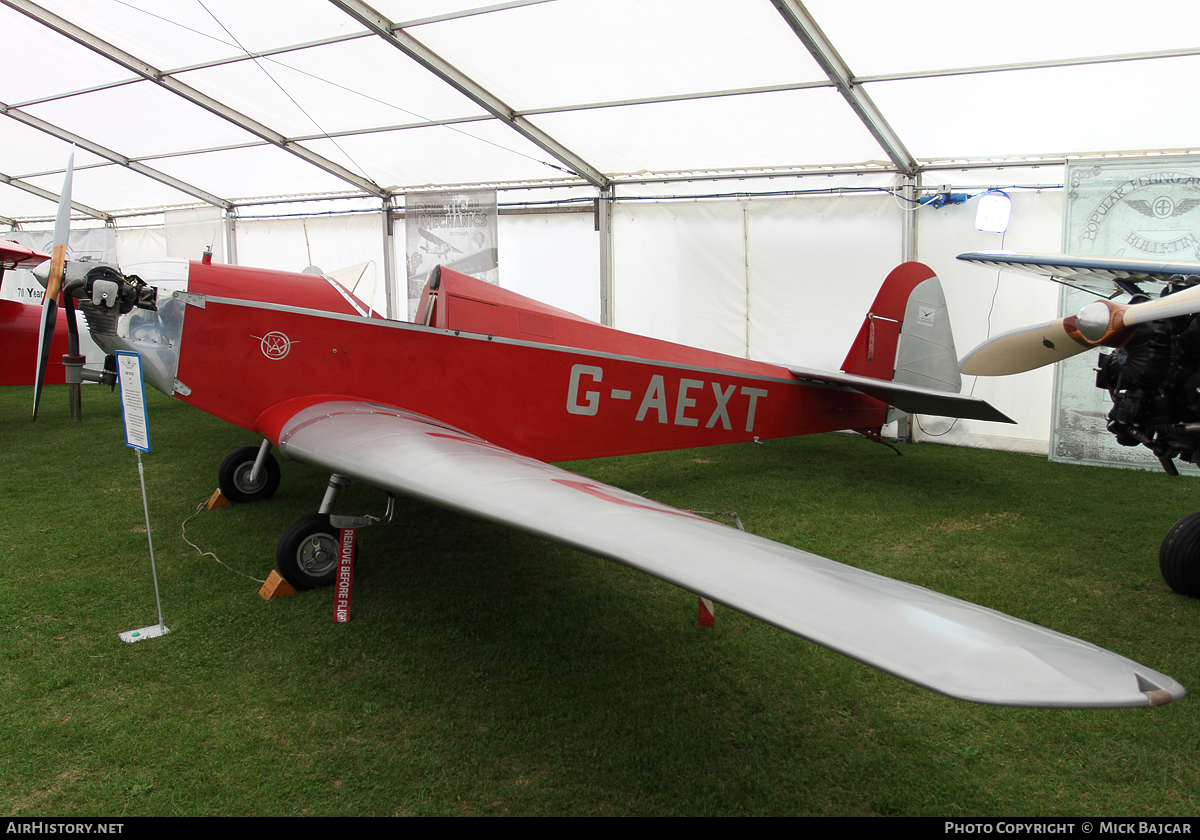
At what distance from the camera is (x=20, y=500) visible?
197 inches

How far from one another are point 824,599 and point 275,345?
145 inches

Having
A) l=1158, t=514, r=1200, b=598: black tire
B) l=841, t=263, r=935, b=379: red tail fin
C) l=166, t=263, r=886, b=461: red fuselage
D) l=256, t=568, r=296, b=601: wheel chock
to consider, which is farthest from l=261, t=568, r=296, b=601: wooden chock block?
l=841, t=263, r=935, b=379: red tail fin

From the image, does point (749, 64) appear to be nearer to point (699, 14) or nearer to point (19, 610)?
point (699, 14)

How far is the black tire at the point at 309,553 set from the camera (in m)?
3.51

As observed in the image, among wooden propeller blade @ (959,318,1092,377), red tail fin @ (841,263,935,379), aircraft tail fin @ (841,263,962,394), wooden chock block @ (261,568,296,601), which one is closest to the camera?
wooden chock block @ (261,568,296,601)

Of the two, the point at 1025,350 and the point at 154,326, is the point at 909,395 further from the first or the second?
the point at 154,326

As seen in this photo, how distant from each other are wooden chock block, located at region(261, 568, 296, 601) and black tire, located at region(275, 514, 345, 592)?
0.9 inches

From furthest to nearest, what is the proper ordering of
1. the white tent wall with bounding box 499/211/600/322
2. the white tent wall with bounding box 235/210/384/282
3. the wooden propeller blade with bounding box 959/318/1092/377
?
1. the white tent wall with bounding box 235/210/384/282
2. the white tent wall with bounding box 499/211/600/322
3. the wooden propeller blade with bounding box 959/318/1092/377

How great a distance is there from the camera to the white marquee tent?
A: 5.24 meters

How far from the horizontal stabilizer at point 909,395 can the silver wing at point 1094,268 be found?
3.00 ft

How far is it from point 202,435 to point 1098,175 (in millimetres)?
9349

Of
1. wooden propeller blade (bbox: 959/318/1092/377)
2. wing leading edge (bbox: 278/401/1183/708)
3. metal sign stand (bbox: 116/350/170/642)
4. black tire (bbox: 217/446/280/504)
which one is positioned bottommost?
black tire (bbox: 217/446/280/504)

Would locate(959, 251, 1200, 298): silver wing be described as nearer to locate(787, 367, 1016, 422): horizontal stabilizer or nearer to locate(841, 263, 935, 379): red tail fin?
locate(787, 367, 1016, 422): horizontal stabilizer
